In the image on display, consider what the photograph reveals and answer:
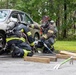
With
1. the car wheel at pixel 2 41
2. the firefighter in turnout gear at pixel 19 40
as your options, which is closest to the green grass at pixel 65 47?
the firefighter in turnout gear at pixel 19 40

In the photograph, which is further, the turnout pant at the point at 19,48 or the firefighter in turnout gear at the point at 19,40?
the firefighter in turnout gear at the point at 19,40

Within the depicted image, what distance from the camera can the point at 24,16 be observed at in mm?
15133

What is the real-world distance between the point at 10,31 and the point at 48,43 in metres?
2.35

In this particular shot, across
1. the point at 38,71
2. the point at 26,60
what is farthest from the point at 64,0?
the point at 38,71

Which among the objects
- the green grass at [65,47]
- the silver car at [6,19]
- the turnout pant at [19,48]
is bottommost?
the green grass at [65,47]

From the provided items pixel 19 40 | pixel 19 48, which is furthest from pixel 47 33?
pixel 19 48

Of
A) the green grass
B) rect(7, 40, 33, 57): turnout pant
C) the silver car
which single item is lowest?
the green grass

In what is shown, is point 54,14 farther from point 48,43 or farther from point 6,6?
point 48,43

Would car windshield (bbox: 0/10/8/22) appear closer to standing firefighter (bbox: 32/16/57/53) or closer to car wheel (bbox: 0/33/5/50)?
car wheel (bbox: 0/33/5/50)

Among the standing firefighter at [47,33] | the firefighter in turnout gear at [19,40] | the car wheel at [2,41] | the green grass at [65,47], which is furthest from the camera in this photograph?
the green grass at [65,47]

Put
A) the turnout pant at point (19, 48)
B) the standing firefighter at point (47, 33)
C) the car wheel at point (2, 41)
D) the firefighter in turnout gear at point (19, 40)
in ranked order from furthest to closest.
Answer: the standing firefighter at point (47, 33)
the car wheel at point (2, 41)
the firefighter in turnout gear at point (19, 40)
the turnout pant at point (19, 48)

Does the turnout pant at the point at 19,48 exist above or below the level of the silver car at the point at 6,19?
below

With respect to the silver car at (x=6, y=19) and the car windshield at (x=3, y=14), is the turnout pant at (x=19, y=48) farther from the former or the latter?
the car windshield at (x=3, y=14)

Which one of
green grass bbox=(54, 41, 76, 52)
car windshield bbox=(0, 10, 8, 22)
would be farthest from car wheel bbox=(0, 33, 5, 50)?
green grass bbox=(54, 41, 76, 52)
